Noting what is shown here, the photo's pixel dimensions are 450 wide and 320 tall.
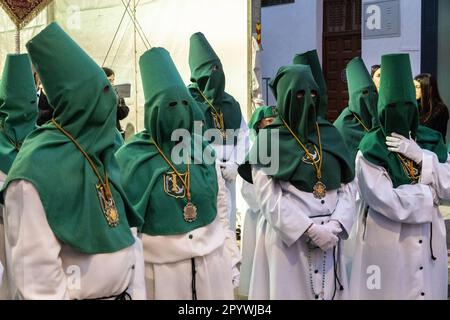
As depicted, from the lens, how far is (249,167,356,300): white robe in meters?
4.26

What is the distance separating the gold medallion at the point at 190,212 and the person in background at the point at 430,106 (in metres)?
2.87

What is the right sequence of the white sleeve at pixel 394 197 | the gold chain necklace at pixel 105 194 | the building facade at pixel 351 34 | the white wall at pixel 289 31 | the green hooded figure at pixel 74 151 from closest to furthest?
the green hooded figure at pixel 74 151 → the gold chain necklace at pixel 105 194 → the white sleeve at pixel 394 197 → the building facade at pixel 351 34 → the white wall at pixel 289 31

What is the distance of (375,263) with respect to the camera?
15.8ft

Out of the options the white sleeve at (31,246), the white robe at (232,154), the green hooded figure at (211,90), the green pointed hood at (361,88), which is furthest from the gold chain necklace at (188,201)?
the green hooded figure at (211,90)

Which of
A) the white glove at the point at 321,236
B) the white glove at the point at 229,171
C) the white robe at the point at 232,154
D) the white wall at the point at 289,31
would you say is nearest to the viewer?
the white glove at the point at 321,236

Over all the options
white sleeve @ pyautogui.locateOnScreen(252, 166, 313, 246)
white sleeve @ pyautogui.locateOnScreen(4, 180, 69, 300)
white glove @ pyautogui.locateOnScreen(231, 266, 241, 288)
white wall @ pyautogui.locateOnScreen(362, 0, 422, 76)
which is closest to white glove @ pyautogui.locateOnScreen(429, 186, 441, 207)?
white sleeve @ pyautogui.locateOnScreen(252, 166, 313, 246)

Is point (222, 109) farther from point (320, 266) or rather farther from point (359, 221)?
point (320, 266)

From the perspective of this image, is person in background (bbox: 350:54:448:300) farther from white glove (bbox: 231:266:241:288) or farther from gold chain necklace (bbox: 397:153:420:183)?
white glove (bbox: 231:266:241:288)

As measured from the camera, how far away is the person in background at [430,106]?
19.7 feet

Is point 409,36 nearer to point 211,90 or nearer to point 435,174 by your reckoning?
point 211,90

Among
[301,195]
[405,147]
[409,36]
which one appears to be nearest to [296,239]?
[301,195]

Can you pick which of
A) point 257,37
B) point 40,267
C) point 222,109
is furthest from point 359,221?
point 257,37

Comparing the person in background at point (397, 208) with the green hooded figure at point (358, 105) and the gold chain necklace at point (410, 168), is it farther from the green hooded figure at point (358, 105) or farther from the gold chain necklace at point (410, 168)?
the green hooded figure at point (358, 105)

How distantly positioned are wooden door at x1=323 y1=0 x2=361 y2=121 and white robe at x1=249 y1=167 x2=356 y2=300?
10783mm
